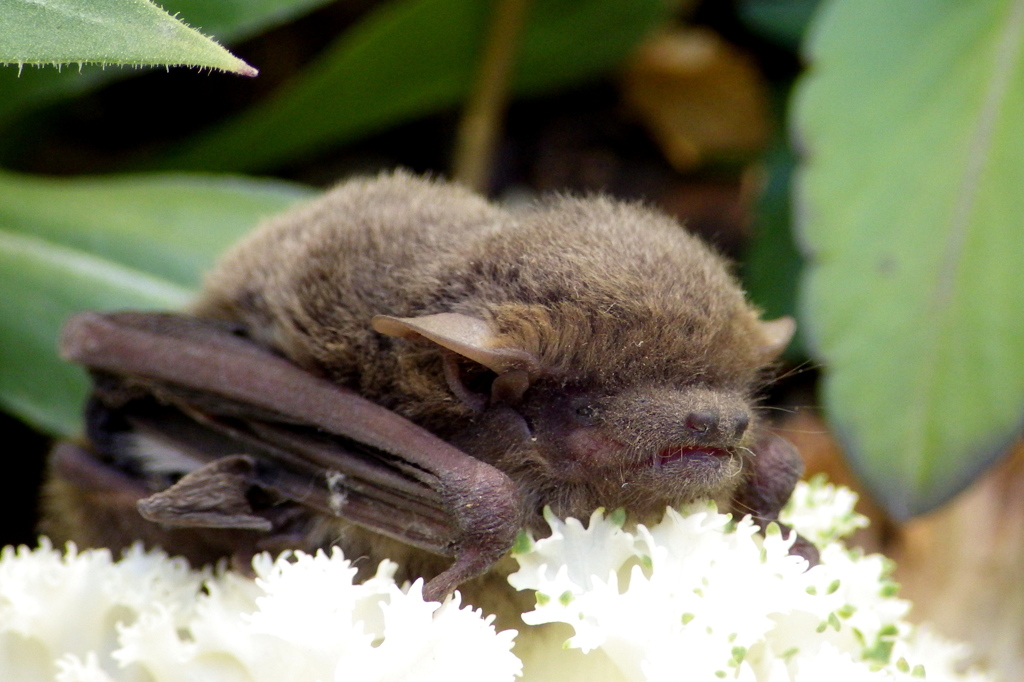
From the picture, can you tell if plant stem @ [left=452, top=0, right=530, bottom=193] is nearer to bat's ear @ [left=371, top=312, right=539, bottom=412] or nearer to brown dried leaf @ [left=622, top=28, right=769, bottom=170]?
brown dried leaf @ [left=622, top=28, right=769, bottom=170]

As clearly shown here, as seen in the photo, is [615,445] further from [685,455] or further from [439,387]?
[439,387]

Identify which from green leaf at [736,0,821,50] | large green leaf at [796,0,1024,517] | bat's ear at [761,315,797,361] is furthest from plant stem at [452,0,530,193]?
bat's ear at [761,315,797,361]

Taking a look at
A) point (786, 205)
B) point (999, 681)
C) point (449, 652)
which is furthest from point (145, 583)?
point (786, 205)

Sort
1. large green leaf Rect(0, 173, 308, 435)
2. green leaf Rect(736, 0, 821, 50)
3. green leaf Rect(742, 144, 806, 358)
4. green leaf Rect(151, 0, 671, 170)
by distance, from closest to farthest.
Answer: large green leaf Rect(0, 173, 308, 435) < green leaf Rect(151, 0, 671, 170) < green leaf Rect(742, 144, 806, 358) < green leaf Rect(736, 0, 821, 50)

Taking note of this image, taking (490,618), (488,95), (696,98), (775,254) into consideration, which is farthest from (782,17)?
(490,618)

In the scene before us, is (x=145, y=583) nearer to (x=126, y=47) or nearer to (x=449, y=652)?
(x=449, y=652)

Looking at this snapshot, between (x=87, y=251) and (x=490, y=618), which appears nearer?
(x=490, y=618)
